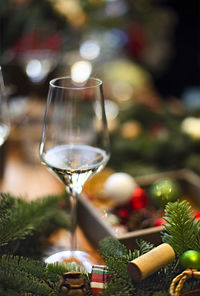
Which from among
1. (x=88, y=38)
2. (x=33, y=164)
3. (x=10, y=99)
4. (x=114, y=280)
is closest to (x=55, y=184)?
(x=33, y=164)

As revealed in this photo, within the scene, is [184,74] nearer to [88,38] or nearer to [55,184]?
[88,38]

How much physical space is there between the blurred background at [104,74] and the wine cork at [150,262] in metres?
0.33

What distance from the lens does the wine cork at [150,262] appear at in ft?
1.28

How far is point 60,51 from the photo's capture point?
5.06 feet

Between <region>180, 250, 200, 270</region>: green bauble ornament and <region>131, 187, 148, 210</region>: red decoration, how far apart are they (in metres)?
0.34

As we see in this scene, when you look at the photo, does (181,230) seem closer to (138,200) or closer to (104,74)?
(138,200)

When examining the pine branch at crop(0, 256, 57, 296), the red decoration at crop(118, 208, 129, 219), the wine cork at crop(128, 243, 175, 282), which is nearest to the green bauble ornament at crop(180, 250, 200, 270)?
the wine cork at crop(128, 243, 175, 282)

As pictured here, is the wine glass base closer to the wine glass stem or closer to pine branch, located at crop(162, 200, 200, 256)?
the wine glass stem

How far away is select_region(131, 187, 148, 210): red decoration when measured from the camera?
76cm

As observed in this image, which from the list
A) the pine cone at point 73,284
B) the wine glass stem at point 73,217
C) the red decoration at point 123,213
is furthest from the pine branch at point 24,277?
the red decoration at point 123,213

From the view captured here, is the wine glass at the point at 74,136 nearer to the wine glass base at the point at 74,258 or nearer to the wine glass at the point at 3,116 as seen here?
the wine glass base at the point at 74,258

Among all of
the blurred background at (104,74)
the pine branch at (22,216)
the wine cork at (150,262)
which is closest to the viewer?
the wine cork at (150,262)

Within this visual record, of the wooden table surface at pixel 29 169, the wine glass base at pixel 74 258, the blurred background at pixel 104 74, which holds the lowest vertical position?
the wine glass base at pixel 74 258

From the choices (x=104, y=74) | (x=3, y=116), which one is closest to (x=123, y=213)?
(x=3, y=116)
